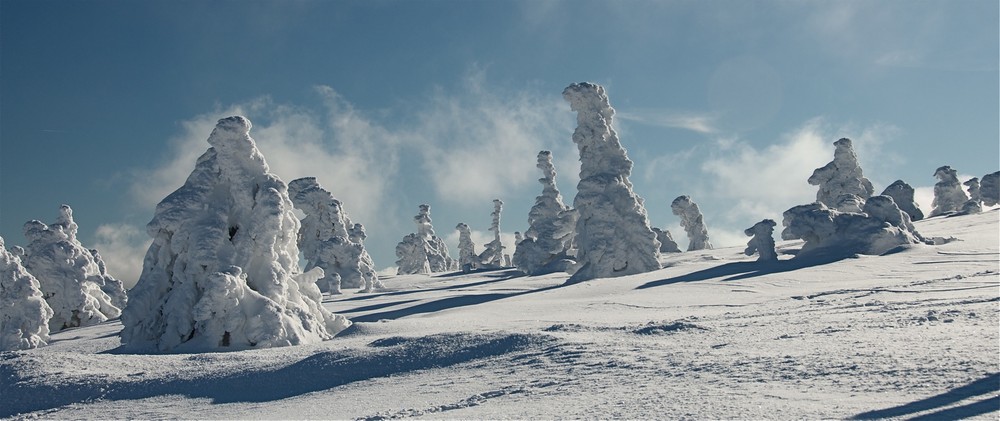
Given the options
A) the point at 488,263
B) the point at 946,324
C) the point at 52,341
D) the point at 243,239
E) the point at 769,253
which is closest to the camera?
the point at 946,324

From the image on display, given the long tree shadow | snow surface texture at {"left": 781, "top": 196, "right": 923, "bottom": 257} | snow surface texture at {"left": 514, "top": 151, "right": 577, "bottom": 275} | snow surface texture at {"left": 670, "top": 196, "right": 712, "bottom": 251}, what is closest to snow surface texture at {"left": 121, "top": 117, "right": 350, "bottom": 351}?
the long tree shadow

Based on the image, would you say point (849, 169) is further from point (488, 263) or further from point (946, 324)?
point (946, 324)

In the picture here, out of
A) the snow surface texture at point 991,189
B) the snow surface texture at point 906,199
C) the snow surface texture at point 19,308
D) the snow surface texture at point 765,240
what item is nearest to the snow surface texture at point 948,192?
the snow surface texture at point 991,189

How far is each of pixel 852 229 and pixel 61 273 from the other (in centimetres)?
3823

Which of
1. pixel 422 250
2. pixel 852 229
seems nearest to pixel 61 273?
pixel 852 229

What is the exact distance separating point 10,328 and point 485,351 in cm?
2277

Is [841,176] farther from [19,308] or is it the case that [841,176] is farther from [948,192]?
[19,308]

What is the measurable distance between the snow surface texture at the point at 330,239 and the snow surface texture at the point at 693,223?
30.4 metres

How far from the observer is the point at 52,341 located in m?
24.3

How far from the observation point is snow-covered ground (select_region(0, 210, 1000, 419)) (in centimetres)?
586

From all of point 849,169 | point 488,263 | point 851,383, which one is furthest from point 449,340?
point 488,263

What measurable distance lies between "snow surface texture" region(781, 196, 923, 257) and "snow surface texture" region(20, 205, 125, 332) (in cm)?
3527

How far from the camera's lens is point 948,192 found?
5538 centimetres

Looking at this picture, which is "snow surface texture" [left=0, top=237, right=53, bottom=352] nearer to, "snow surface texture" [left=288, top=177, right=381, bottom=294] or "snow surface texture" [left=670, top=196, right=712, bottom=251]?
"snow surface texture" [left=288, top=177, right=381, bottom=294]
